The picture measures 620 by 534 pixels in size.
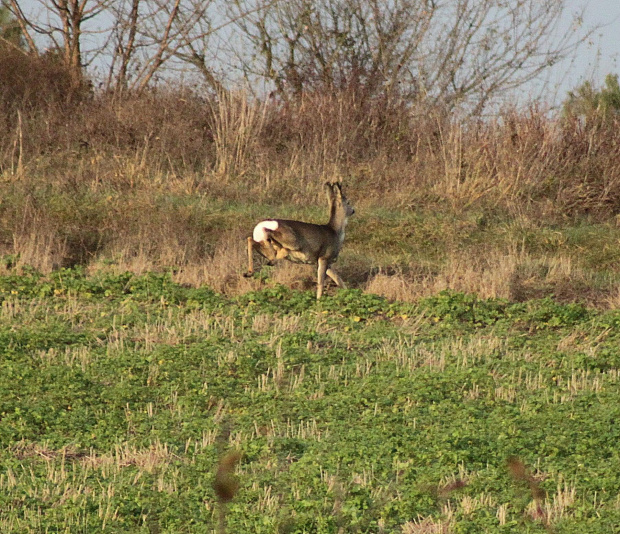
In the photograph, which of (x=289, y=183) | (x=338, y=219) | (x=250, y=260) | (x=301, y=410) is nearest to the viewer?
(x=301, y=410)

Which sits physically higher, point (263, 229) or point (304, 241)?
point (263, 229)

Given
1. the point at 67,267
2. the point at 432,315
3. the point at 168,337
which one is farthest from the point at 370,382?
the point at 67,267

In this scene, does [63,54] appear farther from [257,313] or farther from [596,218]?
[257,313]

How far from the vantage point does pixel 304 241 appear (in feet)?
36.0

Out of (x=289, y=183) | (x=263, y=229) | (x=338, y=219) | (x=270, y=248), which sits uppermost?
(x=289, y=183)

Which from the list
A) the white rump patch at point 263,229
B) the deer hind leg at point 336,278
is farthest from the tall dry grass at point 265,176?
the white rump patch at point 263,229

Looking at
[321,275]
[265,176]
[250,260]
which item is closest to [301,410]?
[321,275]

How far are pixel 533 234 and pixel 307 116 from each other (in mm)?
5835

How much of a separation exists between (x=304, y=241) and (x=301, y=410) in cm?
394

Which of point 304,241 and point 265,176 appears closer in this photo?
point 304,241

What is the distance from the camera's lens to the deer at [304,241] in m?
10.8

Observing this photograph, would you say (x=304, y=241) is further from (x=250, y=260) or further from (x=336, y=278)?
(x=250, y=260)

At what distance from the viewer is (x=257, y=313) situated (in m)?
10.7

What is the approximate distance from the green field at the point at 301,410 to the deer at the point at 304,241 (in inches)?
15.1
